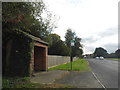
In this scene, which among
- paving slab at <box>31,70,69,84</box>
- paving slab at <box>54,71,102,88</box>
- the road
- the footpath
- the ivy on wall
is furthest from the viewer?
the ivy on wall

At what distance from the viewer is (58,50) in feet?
116

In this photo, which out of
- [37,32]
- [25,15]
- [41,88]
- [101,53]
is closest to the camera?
[41,88]

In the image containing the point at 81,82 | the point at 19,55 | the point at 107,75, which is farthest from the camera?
the point at 107,75

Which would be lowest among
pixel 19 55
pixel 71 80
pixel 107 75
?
pixel 107 75

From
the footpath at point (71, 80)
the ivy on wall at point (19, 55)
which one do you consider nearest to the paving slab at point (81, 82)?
the footpath at point (71, 80)

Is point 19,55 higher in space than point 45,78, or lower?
higher

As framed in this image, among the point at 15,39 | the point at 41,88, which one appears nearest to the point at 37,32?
the point at 15,39

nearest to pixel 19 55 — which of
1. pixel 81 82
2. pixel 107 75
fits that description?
pixel 81 82

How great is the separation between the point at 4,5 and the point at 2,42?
175 inches

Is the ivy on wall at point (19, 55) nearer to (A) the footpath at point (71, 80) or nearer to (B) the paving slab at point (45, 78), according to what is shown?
(B) the paving slab at point (45, 78)

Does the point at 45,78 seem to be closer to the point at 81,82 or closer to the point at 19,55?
the point at 19,55

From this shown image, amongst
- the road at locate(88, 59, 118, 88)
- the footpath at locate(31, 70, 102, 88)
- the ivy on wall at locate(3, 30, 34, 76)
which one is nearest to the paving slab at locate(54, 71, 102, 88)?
the footpath at locate(31, 70, 102, 88)

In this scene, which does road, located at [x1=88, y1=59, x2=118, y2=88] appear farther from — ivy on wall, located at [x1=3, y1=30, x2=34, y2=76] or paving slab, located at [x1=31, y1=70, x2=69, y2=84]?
ivy on wall, located at [x1=3, y1=30, x2=34, y2=76]

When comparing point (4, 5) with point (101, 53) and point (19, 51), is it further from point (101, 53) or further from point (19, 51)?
point (101, 53)
